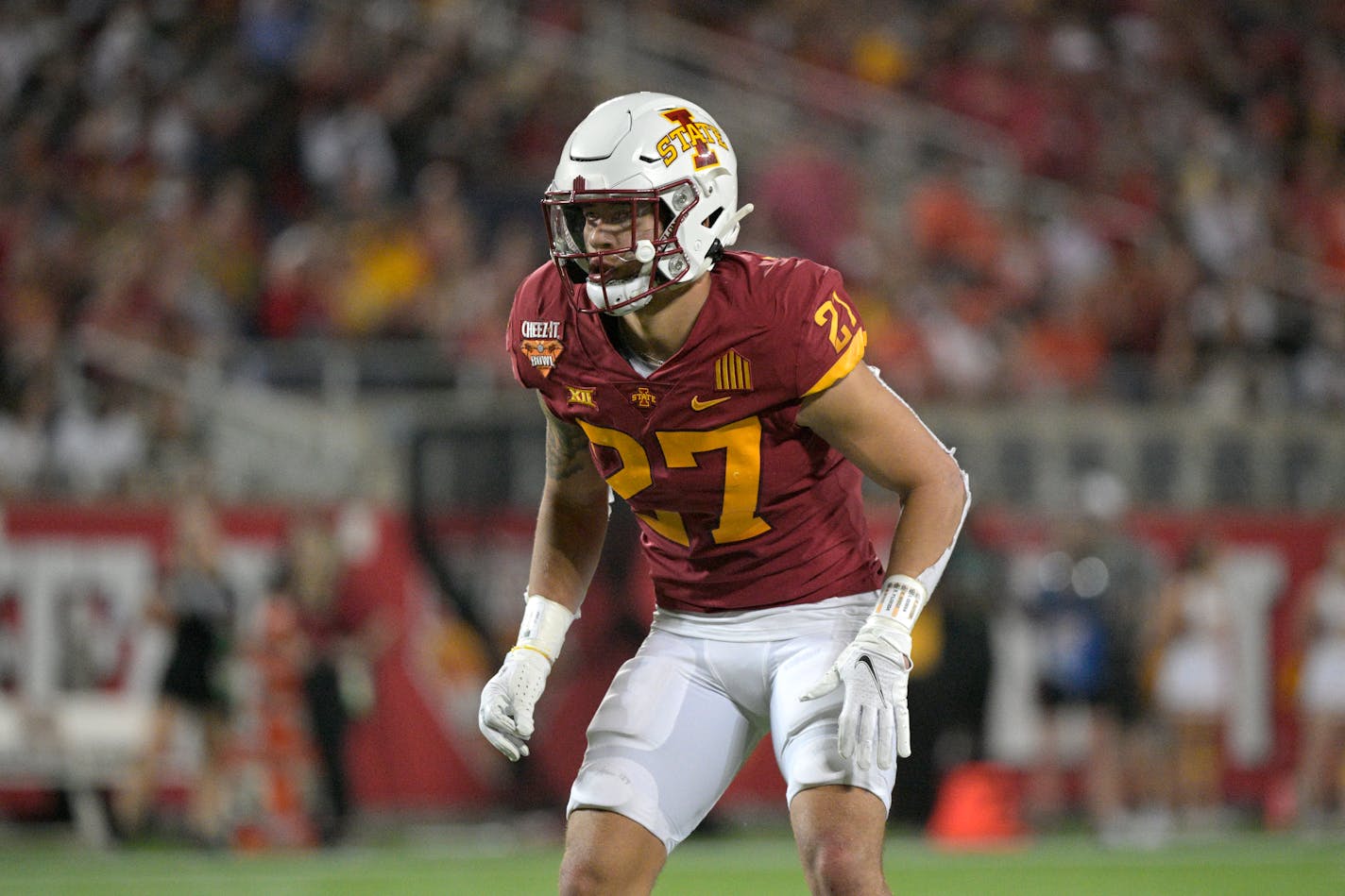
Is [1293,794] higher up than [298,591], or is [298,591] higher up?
[298,591]

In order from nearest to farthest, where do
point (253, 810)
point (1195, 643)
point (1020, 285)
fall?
point (253, 810) < point (1195, 643) < point (1020, 285)

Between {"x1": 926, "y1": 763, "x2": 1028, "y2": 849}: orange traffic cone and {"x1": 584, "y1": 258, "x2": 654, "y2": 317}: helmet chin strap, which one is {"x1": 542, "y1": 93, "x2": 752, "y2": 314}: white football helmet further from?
{"x1": 926, "y1": 763, "x2": 1028, "y2": 849}: orange traffic cone

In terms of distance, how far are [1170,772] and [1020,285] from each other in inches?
118

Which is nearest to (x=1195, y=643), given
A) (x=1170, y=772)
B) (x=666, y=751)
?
(x=1170, y=772)

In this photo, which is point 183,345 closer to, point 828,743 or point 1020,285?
point 1020,285

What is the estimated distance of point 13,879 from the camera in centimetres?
754

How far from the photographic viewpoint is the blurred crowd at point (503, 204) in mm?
9797

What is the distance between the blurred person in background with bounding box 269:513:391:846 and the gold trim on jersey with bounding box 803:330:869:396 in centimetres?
543

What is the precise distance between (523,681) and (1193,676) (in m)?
6.17

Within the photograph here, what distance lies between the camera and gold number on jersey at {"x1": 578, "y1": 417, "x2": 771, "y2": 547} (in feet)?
11.9

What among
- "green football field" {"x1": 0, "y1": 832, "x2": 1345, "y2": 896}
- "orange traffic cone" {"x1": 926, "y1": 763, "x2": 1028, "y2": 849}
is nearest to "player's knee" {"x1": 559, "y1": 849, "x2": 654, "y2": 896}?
"green football field" {"x1": 0, "y1": 832, "x2": 1345, "y2": 896}

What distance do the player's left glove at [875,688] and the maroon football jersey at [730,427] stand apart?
313mm

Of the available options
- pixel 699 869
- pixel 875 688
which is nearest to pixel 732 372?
pixel 875 688

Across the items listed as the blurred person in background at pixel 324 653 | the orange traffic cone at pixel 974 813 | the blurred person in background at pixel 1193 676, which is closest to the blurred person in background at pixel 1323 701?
the blurred person in background at pixel 1193 676
